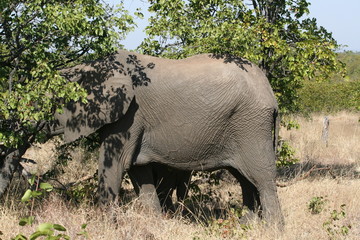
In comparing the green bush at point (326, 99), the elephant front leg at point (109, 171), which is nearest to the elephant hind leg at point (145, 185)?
the elephant front leg at point (109, 171)

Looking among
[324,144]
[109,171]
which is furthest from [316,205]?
[324,144]

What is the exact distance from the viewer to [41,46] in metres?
5.36

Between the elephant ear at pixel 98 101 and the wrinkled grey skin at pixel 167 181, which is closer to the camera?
the elephant ear at pixel 98 101

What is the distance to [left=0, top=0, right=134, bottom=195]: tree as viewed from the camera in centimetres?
508

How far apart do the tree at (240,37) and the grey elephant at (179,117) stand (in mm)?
526

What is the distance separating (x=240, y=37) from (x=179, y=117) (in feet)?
4.12

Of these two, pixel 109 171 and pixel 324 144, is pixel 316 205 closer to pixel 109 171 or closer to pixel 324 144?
pixel 109 171

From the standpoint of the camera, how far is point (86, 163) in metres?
9.82

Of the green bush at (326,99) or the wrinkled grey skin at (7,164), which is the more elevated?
the wrinkled grey skin at (7,164)

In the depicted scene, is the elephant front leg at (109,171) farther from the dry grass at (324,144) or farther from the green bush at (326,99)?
the green bush at (326,99)

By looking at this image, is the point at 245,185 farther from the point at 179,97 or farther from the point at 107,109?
the point at 107,109

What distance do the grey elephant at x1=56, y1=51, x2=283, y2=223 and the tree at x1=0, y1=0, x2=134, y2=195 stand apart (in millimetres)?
386

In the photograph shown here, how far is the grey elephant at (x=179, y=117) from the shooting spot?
19.9ft

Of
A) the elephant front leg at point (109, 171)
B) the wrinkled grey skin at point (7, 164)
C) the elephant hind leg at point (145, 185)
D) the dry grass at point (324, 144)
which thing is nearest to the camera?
the elephant front leg at point (109, 171)
